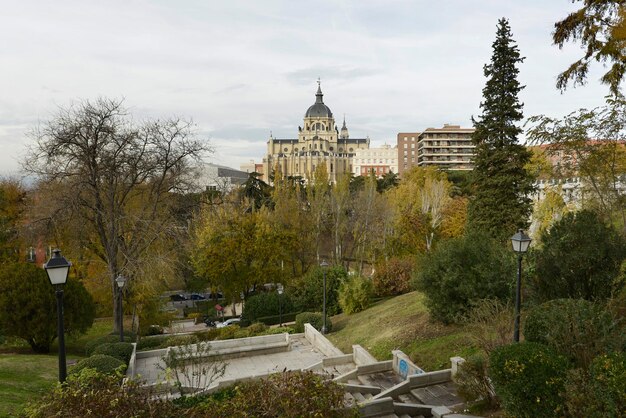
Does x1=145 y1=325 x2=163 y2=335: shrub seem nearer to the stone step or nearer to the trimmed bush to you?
the trimmed bush

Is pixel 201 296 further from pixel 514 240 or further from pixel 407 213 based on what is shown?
pixel 514 240

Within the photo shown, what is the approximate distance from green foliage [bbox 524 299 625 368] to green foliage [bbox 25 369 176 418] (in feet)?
21.9

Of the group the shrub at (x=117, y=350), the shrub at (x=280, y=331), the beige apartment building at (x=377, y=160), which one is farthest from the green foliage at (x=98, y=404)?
the beige apartment building at (x=377, y=160)

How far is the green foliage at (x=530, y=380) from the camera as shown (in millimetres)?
6785

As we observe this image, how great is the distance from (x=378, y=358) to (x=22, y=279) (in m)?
15.4

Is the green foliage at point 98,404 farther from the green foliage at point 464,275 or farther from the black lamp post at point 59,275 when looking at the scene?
the green foliage at point 464,275

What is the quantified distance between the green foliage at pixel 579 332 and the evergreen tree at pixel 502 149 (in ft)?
49.2

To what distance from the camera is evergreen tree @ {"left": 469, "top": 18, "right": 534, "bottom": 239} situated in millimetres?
23062

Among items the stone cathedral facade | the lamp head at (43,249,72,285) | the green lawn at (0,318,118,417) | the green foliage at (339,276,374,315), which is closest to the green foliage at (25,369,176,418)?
the lamp head at (43,249,72,285)

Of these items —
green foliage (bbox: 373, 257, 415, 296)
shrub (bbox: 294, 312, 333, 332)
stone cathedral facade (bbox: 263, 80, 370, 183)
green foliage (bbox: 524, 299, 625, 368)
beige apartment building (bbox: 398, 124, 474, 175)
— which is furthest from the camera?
stone cathedral facade (bbox: 263, 80, 370, 183)

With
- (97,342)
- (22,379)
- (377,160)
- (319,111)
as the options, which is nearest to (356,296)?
(97,342)

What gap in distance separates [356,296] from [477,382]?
15.4m

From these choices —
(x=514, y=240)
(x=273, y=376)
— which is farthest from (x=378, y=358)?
(x=273, y=376)

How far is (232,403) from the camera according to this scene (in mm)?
6539
